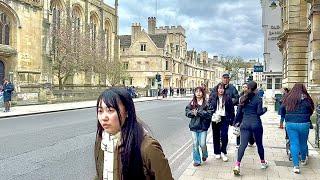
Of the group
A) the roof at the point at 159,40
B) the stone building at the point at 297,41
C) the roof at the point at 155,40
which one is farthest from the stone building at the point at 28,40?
the roof at the point at 155,40

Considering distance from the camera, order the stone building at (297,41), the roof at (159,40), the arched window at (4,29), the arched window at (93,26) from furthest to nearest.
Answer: the roof at (159,40) < the arched window at (93,26) < the arched window at (4,29) < the stone building at (297,41)

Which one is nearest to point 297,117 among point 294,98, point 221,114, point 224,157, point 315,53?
point 294,98

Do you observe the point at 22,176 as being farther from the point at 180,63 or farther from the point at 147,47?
the point at 180,63

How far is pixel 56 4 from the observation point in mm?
44312

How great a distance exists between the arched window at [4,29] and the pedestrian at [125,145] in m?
35.0

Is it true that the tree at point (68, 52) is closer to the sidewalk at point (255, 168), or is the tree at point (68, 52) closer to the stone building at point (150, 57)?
the stone building at point (150, 57)

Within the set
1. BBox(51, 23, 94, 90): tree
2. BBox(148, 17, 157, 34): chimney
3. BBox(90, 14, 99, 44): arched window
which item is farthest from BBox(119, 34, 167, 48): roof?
BBox(51, 23, 94, 90): tree

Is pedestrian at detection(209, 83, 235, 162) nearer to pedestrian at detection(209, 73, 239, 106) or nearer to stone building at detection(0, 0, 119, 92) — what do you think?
pedestrian at detection(209, 73, 239, 106)

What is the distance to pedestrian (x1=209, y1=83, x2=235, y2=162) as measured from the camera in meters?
8.15

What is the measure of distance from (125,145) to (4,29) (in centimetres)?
3543

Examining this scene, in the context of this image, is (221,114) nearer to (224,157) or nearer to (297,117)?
(224,157)

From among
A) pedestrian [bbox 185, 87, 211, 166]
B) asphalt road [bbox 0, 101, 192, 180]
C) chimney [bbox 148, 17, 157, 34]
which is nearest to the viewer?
asphalt road [bbox 0, 101, 192, 180]

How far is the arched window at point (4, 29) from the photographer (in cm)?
3378

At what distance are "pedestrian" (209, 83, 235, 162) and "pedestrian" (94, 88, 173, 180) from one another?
233 inches
